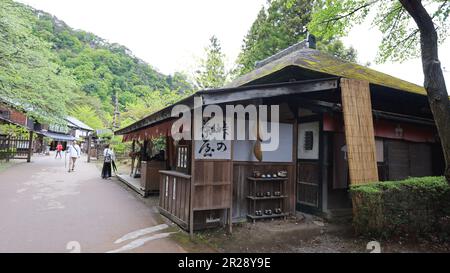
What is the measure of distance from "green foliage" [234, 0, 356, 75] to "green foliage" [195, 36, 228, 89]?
2.37 metres

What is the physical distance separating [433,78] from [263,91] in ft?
10.6

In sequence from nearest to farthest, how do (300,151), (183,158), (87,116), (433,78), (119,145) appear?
(433,78) < (183,158) < (300,151) < (119,145) < (87,116)

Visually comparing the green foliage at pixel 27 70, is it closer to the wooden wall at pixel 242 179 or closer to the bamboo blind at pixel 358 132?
the wooden wall at pixel 242 179

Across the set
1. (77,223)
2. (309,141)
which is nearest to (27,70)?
(77,223)

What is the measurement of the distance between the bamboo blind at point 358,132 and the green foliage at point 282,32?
629 inches

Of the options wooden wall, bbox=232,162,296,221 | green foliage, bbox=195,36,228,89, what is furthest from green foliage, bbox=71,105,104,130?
wooden wall, bbox=232,162,296,221

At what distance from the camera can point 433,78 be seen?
4875 millimetres

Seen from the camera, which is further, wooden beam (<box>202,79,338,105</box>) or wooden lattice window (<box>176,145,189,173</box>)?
wooden lattice window (<box>176,145,189,173</box>)

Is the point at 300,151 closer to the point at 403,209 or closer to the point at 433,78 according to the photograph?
the point at 403,209

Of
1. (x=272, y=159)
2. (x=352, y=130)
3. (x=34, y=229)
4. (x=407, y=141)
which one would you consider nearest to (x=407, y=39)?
(x=407, y=141)

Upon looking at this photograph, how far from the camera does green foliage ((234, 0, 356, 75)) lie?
20.4 meters

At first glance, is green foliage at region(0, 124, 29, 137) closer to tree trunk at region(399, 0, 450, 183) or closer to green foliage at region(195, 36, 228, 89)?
green foliage at region(195, 36, 228, 89)

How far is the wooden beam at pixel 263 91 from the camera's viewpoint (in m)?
4.71
